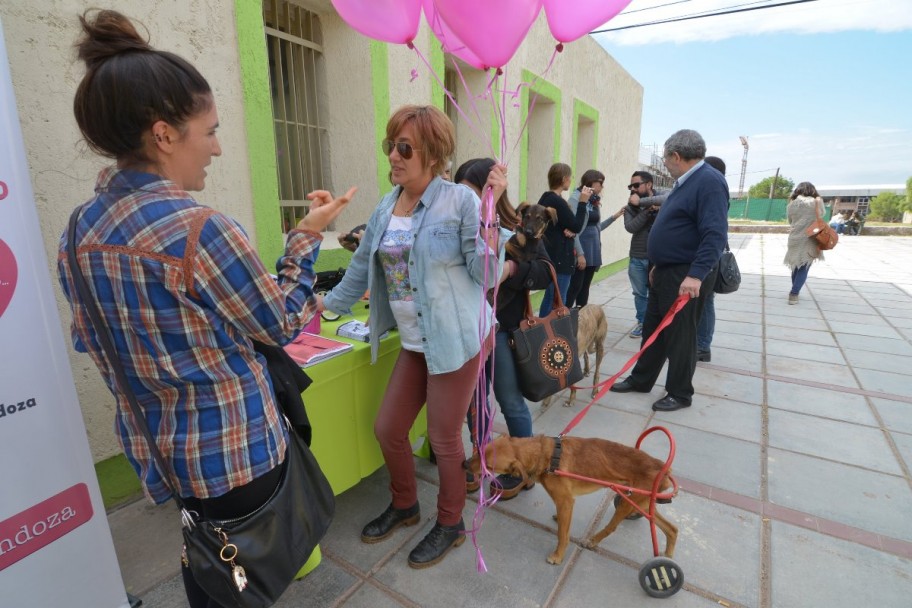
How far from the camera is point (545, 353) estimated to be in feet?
8.16

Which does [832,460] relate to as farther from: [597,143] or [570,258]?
[597,143]

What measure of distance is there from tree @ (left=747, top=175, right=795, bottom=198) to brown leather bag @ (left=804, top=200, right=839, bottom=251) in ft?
229

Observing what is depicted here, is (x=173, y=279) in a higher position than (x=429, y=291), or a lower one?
higher

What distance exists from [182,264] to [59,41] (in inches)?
81.9

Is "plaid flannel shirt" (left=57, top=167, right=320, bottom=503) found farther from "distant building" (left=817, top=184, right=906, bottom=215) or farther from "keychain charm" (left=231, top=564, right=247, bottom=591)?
"distant building" (left=817, top=184, right=906, bottom=215)

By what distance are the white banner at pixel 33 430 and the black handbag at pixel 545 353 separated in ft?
6.25

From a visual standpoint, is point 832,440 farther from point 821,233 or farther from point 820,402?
point 821,233

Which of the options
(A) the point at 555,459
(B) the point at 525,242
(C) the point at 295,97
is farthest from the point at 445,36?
(C) the point at 295,97

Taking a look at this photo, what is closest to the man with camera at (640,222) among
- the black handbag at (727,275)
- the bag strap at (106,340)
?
the black handbag at (727,275)

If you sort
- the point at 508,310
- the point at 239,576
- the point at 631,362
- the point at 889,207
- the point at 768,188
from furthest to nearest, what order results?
the point at 768,188
the point at 889,207
the point at 631,362
the point at 508,310
the point at 239,576

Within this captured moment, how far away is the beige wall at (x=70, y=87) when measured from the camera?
6.77 ft

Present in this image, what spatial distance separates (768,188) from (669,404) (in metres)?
85.7

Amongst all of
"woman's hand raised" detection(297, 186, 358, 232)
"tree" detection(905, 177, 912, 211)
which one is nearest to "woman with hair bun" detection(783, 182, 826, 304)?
"woman's hand raised" detection(297, 186, 358, 232)

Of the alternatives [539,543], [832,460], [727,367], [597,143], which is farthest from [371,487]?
[597,143]
